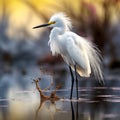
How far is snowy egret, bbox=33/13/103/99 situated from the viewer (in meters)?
11.2

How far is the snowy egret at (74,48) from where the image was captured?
36.8 ft

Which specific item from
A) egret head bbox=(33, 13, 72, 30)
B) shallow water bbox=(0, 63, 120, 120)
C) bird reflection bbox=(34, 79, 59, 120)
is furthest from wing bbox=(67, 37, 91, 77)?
bird reflection bbox=(34, 79, 59, 120)

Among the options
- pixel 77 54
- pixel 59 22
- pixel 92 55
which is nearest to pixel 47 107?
pixel 77 54

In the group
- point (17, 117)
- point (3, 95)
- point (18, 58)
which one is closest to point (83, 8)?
point (18, 58)

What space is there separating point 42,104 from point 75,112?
138 centimetres

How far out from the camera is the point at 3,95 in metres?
A: 11.9

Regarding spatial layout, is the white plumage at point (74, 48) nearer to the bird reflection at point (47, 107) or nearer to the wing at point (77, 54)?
the wing at point (77, 54)

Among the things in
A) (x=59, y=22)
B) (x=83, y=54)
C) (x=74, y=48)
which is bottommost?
(x=83, y=54)

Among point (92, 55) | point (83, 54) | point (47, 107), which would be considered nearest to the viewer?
point (47, 107)

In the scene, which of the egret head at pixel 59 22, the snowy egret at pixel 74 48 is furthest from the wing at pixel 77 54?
the egret head at pixel 59 22

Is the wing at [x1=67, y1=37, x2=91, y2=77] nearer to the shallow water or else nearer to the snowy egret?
the snowy egret

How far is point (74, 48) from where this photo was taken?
36.8 feet

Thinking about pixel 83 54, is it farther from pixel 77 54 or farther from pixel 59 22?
pixel 59 22

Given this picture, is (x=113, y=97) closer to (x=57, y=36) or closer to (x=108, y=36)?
(x=57, y=36)
